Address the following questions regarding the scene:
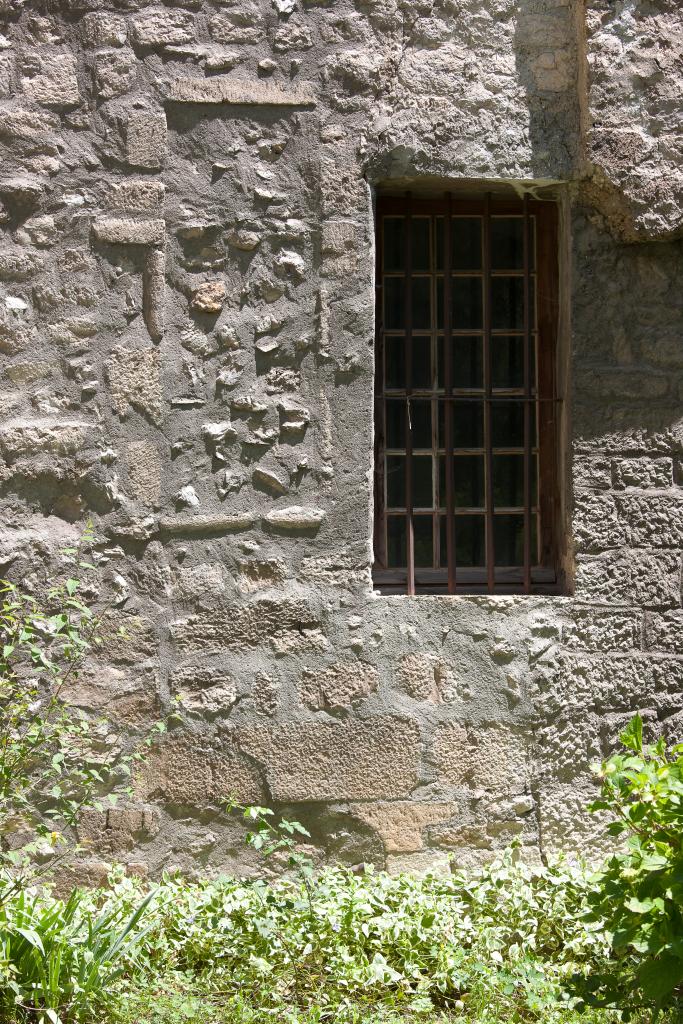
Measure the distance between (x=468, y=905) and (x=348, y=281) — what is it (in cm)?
208

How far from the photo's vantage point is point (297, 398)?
3385 millimetres

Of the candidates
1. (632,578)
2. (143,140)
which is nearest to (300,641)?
(632,578)

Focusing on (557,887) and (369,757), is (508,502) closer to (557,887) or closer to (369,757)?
(369,757)

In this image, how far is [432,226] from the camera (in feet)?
12.3

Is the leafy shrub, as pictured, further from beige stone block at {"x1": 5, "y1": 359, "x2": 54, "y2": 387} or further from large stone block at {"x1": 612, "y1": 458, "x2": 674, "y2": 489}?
beige stone block at {"x1": 5, "y1": 359, "x2": 54, "y2": 387}

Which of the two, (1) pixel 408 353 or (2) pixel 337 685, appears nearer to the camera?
(2) pixel 337 685

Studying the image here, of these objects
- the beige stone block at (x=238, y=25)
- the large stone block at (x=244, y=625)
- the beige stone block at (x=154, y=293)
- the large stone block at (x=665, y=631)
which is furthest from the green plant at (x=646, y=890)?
the beige stone block at (x=238, y=25)

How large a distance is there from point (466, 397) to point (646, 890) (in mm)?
1819

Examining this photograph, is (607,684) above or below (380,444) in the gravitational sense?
below

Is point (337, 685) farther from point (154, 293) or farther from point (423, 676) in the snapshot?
point (154, 293)

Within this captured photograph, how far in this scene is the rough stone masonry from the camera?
3305mm

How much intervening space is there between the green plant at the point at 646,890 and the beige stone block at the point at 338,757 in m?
0.80

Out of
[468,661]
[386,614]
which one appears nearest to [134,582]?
[386,614]

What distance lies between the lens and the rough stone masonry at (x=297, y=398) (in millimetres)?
3305
